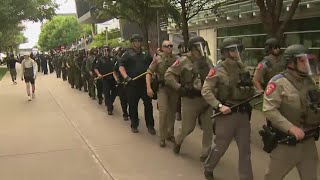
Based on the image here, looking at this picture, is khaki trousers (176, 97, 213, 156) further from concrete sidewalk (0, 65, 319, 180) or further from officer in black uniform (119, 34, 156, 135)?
officer in black uniform (119, 34, 156, 135)

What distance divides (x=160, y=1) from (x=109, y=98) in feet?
15.3

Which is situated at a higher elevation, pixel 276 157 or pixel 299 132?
pixel 299 132

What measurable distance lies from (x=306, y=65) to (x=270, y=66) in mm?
2989

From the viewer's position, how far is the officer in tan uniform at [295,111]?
400 cm

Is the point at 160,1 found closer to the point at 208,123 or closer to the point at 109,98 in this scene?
the point at 109,98

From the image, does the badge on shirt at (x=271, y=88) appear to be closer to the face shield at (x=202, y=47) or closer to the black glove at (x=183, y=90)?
the face shield at (x=202, y=47)

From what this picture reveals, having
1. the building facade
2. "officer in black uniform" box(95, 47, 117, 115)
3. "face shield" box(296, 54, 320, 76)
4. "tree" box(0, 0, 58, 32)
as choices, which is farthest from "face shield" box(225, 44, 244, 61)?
"tree" box(0, 0, 58, 32)

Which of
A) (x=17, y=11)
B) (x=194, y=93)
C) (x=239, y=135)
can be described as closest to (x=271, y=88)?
(x=239, y=135)

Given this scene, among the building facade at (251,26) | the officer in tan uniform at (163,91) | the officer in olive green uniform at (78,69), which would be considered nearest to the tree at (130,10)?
the officer in olive green uniform at (78,69)

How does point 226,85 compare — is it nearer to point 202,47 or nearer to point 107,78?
point 202,47

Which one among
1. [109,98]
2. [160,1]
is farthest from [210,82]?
[160,1]

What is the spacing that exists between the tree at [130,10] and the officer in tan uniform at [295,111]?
13.0 m

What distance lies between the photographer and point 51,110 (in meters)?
12.5

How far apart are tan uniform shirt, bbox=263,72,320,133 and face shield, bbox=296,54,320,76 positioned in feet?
0.37
